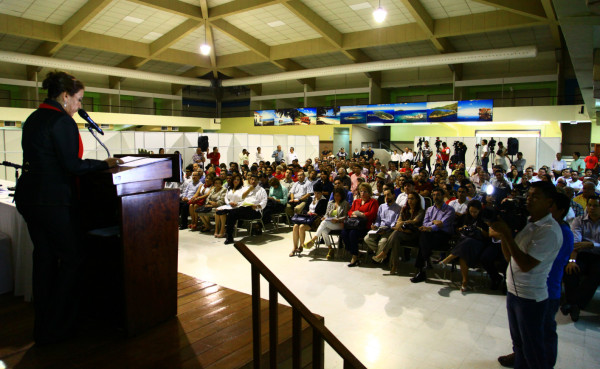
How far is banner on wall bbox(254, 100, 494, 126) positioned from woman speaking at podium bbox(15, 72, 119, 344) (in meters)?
16.6

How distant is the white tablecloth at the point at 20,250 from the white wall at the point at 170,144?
8.89 metres

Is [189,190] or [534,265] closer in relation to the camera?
[534,265]

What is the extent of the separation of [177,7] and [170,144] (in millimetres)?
4901

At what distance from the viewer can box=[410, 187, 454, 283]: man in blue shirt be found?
496cm

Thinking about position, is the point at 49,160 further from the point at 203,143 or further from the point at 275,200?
the point at 203,143

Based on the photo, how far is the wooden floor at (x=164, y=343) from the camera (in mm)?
1848

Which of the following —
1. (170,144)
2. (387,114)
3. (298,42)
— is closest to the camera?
(170,144)

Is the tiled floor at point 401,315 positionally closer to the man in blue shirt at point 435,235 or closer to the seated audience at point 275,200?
the man in blue shirt at point 435,235

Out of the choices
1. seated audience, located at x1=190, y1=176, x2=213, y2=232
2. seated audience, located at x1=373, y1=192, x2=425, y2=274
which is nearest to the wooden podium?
seated audience, located at x1=373, y1=192, x2=425, y2=274

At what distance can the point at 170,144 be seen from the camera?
13.9 metres

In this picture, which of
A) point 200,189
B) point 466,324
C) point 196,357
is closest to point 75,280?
point 196,357

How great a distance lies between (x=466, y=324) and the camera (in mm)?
3770

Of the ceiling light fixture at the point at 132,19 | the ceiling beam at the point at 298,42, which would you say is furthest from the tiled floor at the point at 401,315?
the ceiling light fixture at the point at 132,19

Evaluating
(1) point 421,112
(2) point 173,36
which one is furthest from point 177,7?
(1) point 421,112
